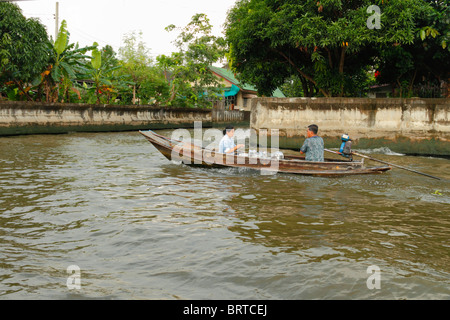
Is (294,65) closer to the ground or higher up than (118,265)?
higher up

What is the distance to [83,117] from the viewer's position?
22.7m

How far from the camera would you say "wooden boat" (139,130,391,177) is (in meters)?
10.2

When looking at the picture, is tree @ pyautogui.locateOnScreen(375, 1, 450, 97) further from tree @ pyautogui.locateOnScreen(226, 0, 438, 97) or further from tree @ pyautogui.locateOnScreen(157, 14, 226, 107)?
tree @ pyautogui.locateOnScreen(157, 14, 226, 107)

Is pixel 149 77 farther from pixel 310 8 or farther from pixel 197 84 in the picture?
pixel 310 8

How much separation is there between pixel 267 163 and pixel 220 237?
5.06 m

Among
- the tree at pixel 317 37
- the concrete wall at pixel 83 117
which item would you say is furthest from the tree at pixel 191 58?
the tree at pixel 317 37

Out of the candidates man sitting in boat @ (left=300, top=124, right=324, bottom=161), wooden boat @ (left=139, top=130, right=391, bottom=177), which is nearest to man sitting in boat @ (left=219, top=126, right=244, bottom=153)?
wooden boat @ (left=139, top=130, right=391, bottom=177)

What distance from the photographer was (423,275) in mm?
4348

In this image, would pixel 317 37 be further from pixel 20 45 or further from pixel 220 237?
pixel 20 45

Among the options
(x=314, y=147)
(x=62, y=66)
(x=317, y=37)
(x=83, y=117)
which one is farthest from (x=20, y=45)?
(x=314, y=147)

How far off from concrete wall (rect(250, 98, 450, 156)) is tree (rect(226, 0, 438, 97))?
5.34 ft

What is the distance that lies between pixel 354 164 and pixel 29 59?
1543cm

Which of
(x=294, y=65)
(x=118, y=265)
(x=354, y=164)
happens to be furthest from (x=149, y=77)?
(x=118, y=265)

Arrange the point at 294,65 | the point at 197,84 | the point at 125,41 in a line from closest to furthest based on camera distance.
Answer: the point at 294,65 → the point at 197,84 → the point at 125,41
